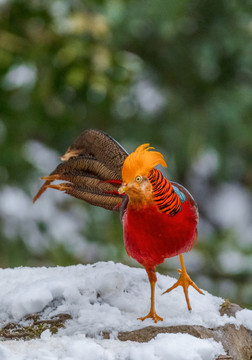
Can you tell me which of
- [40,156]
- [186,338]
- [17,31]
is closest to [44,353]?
[186,338]

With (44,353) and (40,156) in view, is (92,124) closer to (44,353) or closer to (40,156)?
(40,156)

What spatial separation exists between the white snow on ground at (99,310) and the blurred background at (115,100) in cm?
84

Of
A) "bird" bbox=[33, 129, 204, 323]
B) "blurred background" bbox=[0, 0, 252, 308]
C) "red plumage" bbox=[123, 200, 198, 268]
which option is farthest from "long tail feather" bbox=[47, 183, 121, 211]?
"blurred background" bbox=[0, 0, 252, 308]

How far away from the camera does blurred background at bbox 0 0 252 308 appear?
1843 mm

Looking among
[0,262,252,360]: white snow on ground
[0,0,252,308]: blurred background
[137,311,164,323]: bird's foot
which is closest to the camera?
[0,262,252,360]: white snow on ground

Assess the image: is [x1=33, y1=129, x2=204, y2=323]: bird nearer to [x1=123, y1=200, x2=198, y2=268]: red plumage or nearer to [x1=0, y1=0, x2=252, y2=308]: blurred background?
[x1=123, y1=200, x2=198, y2=268]: red plumage

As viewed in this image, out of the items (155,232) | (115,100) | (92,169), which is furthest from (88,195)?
(115,100)

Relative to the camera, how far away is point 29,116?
1918 mm

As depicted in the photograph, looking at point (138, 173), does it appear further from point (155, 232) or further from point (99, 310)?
point (99, 310)

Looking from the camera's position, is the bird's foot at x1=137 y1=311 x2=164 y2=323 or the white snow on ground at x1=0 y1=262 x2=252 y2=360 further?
the bird's foot at x1=137 y1=311 x2=164 y2=323

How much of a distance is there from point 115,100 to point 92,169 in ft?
3.84

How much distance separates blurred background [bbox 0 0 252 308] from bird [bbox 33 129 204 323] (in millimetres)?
913

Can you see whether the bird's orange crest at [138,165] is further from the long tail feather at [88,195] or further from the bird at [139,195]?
the long tail feather at [88,195]

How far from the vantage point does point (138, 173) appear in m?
0.75
